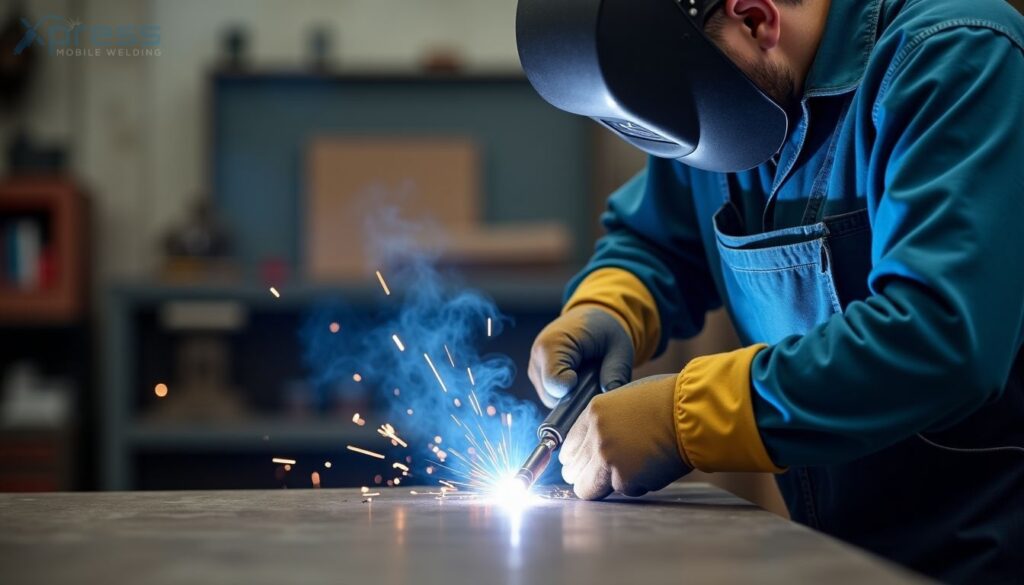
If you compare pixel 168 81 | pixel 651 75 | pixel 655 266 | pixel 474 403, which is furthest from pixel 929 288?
pixel 168 81

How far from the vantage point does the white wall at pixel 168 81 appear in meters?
4.35

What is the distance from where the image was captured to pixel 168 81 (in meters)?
4.36

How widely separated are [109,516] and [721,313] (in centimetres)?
233

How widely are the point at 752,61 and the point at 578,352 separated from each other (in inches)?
17.4

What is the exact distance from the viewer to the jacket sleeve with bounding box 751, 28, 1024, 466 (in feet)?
3.21

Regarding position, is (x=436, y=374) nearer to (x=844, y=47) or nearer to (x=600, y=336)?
(x=600, y=336)

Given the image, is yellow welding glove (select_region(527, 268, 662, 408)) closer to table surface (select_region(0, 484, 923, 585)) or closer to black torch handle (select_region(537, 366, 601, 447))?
black torch handle (select_region(537, 366, 601, 447))

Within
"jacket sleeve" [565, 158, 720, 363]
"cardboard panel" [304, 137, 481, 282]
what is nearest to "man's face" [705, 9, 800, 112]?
"jacket sleeve" [565, 158, 720, 363]

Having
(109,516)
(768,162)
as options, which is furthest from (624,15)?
(109,516)

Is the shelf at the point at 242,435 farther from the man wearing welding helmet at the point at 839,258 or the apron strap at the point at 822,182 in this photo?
the apron strap at the point at 822,182

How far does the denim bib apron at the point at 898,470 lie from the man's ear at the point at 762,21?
131 millimetres

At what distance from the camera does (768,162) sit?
1.38 metres

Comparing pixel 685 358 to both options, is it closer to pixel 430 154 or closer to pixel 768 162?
pixel 430 154

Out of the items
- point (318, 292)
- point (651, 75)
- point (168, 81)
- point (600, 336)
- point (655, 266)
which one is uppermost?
point (168, 81)
